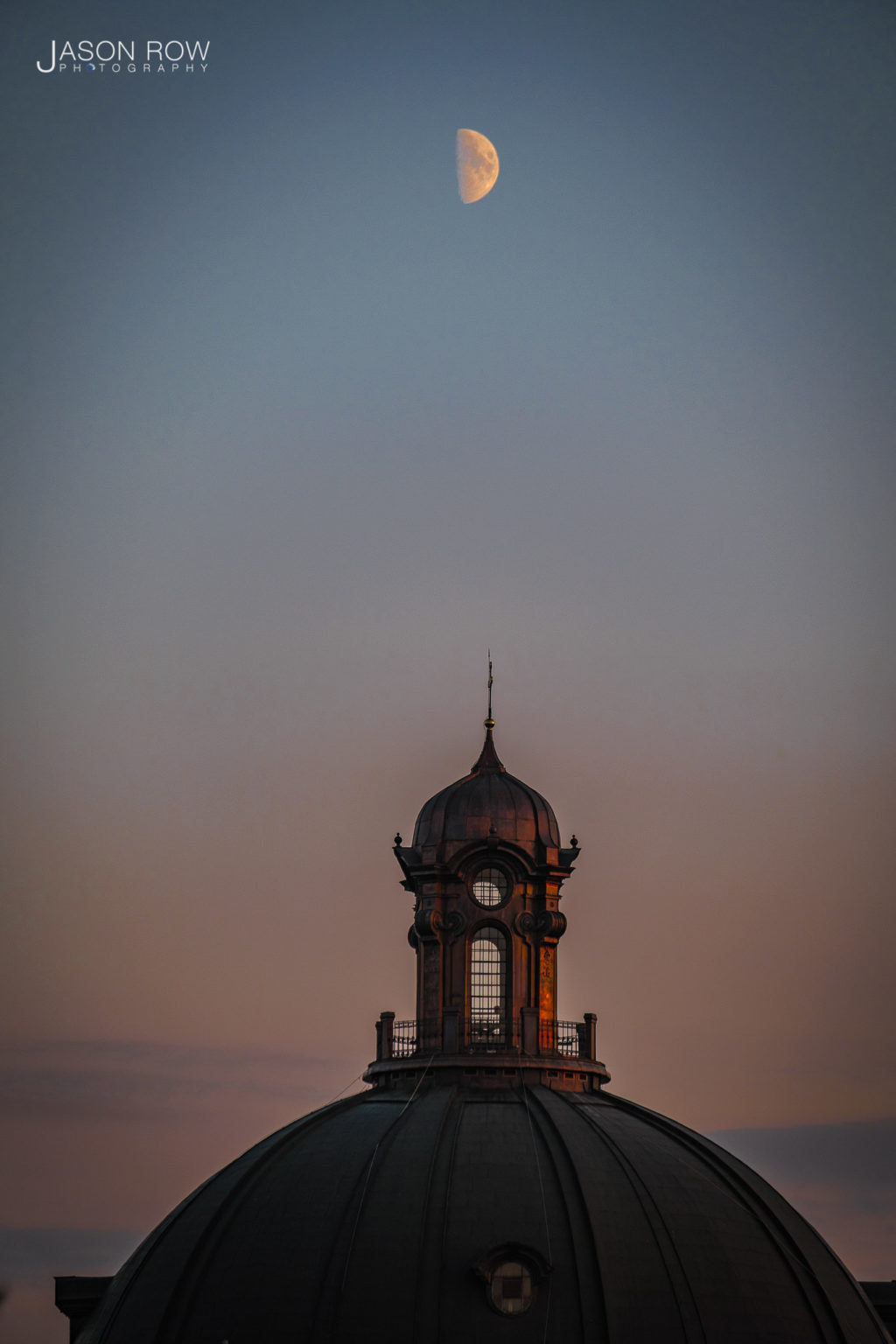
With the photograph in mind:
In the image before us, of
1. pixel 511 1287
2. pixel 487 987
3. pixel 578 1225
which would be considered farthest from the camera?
pixel 487 987

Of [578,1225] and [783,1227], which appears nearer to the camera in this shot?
[578,1225]

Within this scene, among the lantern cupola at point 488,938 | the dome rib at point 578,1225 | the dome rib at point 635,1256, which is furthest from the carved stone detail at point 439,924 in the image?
the dome rib at point 635,1256

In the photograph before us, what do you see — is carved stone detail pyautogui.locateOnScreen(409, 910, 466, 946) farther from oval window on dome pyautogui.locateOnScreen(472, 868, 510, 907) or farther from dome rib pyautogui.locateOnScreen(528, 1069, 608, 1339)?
dome rib pyautogui.locateOnScreen(528, 1069, 608, 1339)

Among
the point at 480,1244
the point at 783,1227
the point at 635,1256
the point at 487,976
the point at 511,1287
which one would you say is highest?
the point at 487,976

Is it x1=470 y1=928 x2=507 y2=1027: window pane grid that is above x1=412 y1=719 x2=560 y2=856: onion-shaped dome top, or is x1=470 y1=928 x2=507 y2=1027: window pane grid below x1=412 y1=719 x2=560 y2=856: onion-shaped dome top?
below

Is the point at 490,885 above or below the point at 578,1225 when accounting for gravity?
above

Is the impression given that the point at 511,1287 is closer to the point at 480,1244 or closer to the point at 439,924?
the point at 480,1244

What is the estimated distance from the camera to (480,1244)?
94.8 metres

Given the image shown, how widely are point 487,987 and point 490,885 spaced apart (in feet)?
14.8

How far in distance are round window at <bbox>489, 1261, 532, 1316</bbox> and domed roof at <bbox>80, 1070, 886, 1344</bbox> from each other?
145mm

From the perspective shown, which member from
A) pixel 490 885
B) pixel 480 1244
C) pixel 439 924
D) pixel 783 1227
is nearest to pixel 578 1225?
pixel 480 1244

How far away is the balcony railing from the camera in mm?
108312

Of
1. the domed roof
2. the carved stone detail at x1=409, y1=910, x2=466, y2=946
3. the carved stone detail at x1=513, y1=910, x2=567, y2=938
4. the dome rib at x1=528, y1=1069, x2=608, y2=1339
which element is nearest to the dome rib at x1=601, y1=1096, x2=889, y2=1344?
the domed roof

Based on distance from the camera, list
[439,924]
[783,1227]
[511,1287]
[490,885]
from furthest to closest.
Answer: [490,885] < [439,924] < [783,1227] < [511,1287]
